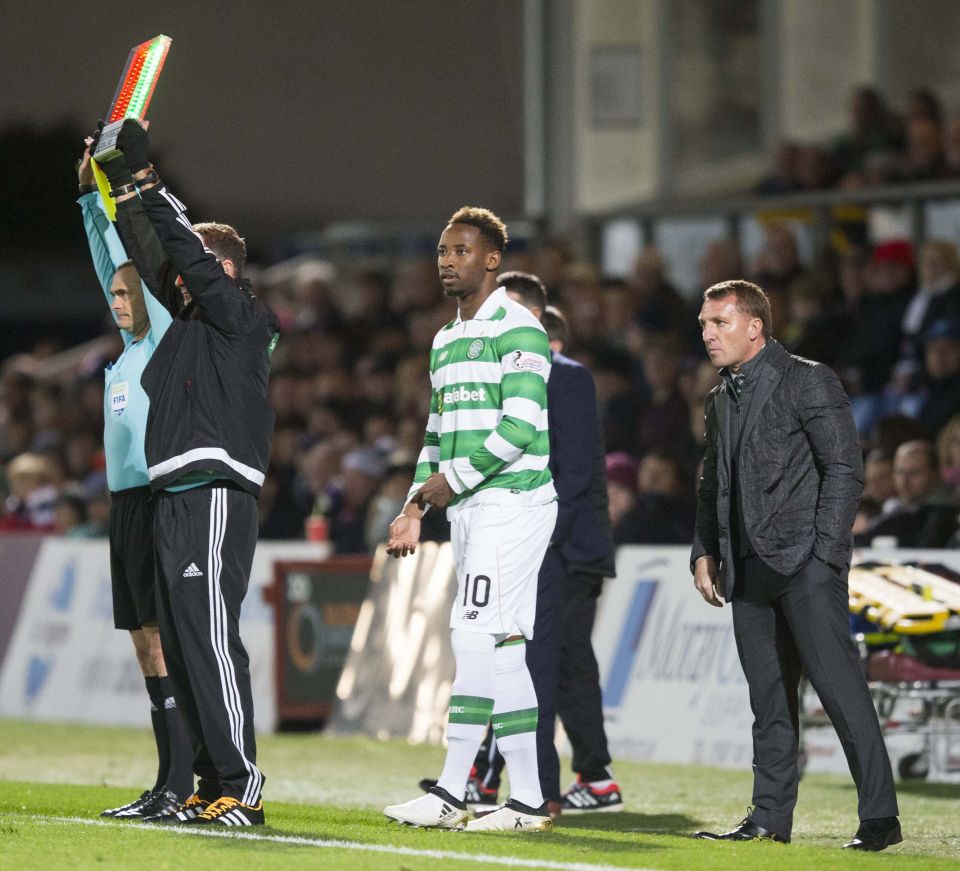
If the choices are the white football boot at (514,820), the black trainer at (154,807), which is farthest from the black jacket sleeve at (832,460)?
the black trainer at (154,807)

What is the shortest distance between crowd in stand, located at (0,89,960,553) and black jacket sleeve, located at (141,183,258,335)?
4.94 m

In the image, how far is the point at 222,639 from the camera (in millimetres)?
6770

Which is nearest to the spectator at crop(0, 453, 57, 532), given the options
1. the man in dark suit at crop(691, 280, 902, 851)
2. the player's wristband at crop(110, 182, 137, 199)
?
the player's wristband at crop(110, 182, 137, 199)

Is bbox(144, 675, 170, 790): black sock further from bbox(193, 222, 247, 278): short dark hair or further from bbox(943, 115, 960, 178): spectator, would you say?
Answer: bbox(943, 115, 960, 178): spectator

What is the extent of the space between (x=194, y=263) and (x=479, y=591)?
1610 millimetres

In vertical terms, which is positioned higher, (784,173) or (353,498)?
(784,173)

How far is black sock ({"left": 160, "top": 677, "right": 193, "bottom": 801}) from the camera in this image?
7.37 m

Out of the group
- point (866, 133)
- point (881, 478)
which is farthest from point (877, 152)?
point (881, 478)

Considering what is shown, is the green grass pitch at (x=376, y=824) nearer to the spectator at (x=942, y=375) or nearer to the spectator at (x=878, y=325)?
the spectator at (x=942, y=375)

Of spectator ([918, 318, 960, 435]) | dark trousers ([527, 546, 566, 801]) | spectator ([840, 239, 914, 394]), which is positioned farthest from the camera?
spectator ([840, 239, 914, 394])

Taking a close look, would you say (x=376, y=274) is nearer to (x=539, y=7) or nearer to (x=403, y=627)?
(x=539, y=7)

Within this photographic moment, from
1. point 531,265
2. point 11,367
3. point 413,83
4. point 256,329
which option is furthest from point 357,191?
point 256,329

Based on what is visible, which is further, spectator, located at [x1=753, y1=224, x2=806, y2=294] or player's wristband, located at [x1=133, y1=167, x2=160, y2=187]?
spectator, located at [x1=753, y1=224, x2=806, y2=294]

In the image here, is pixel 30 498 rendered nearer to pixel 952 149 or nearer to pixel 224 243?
pixel 952 149
